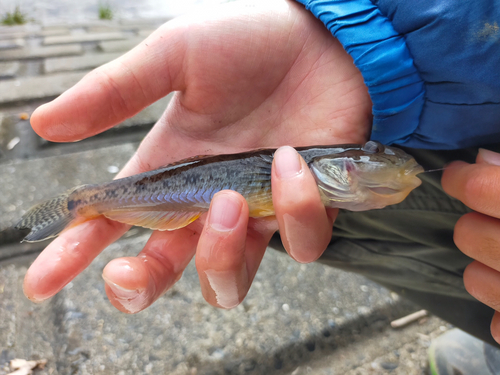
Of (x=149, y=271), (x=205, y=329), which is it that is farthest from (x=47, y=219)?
(x=205, y=329)

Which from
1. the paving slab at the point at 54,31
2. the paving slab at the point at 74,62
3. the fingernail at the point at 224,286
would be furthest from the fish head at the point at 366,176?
the paving slab at the point at 54,31

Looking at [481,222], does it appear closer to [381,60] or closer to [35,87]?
[381,60]

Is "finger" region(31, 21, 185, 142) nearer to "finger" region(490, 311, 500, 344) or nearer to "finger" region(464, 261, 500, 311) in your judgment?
"finger" region(464, 261, 500, 311)

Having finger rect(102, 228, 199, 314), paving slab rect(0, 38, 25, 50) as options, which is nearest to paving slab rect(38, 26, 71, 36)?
paving slab rect(0, 38, 25, 50)

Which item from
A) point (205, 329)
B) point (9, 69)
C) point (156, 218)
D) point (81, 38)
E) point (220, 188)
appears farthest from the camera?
point (81, 38)

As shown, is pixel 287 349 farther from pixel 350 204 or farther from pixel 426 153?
pixel 426 153

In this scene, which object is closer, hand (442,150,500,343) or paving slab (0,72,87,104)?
hand (442,150,500,343)
